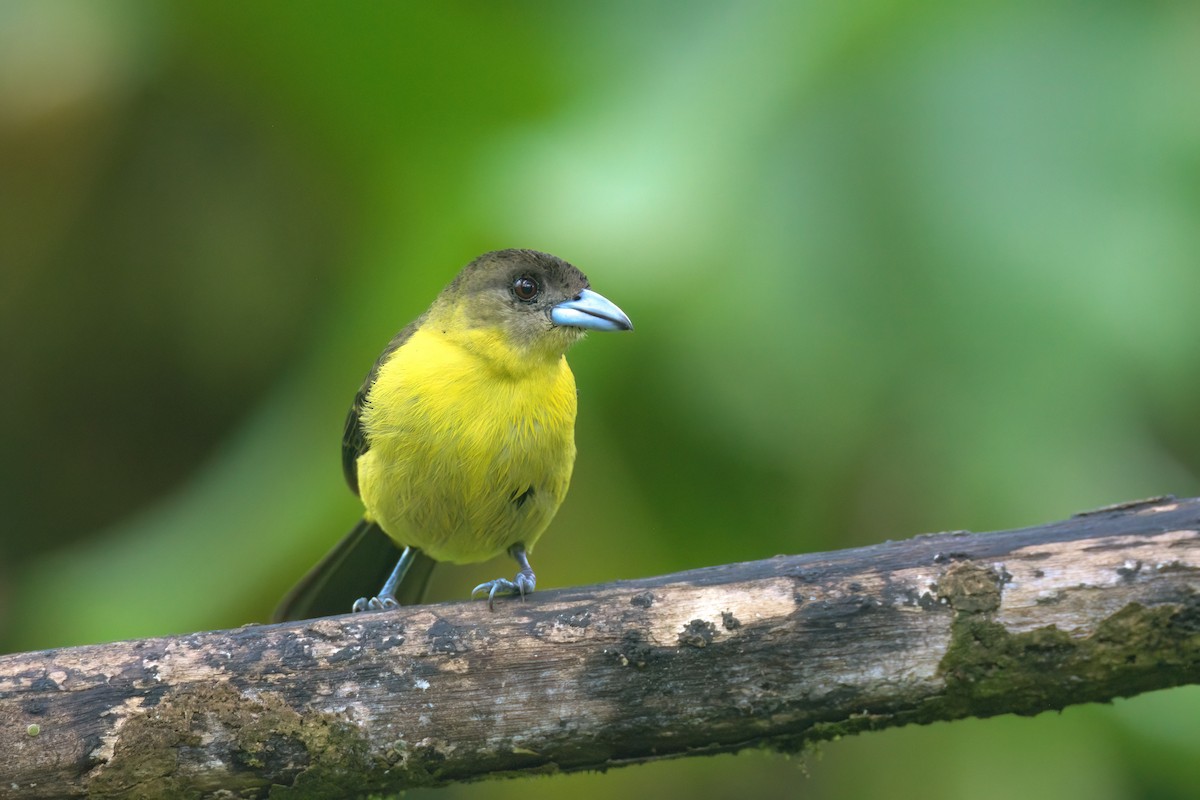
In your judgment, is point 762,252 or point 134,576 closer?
point 762,252

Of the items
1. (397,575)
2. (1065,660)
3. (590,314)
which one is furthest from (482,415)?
(1065,660)

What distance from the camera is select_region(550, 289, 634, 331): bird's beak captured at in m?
3.42

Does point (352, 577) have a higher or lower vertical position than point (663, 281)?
lower

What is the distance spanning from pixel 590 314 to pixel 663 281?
30.5 inches

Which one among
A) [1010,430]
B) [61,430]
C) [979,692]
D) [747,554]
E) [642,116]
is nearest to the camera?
[979,692]

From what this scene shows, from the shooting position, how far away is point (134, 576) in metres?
4.45

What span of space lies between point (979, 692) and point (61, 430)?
405 cm

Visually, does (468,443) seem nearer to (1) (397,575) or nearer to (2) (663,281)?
(1) (397,575)

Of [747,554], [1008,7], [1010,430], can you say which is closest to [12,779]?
[747,554]

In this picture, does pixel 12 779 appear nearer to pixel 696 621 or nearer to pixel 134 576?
pixel 696 621

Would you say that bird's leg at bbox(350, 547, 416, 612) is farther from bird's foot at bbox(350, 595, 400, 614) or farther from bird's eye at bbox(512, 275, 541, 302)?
bird's eye at bbox(512, 275, 541, 302)

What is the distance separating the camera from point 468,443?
Result: 3.32 m

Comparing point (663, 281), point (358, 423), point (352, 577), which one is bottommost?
point (352, 577)

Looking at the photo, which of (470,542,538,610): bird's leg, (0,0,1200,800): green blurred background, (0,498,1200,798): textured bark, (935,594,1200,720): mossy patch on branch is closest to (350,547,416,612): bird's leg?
(0,0,1200,800): green blurred background
